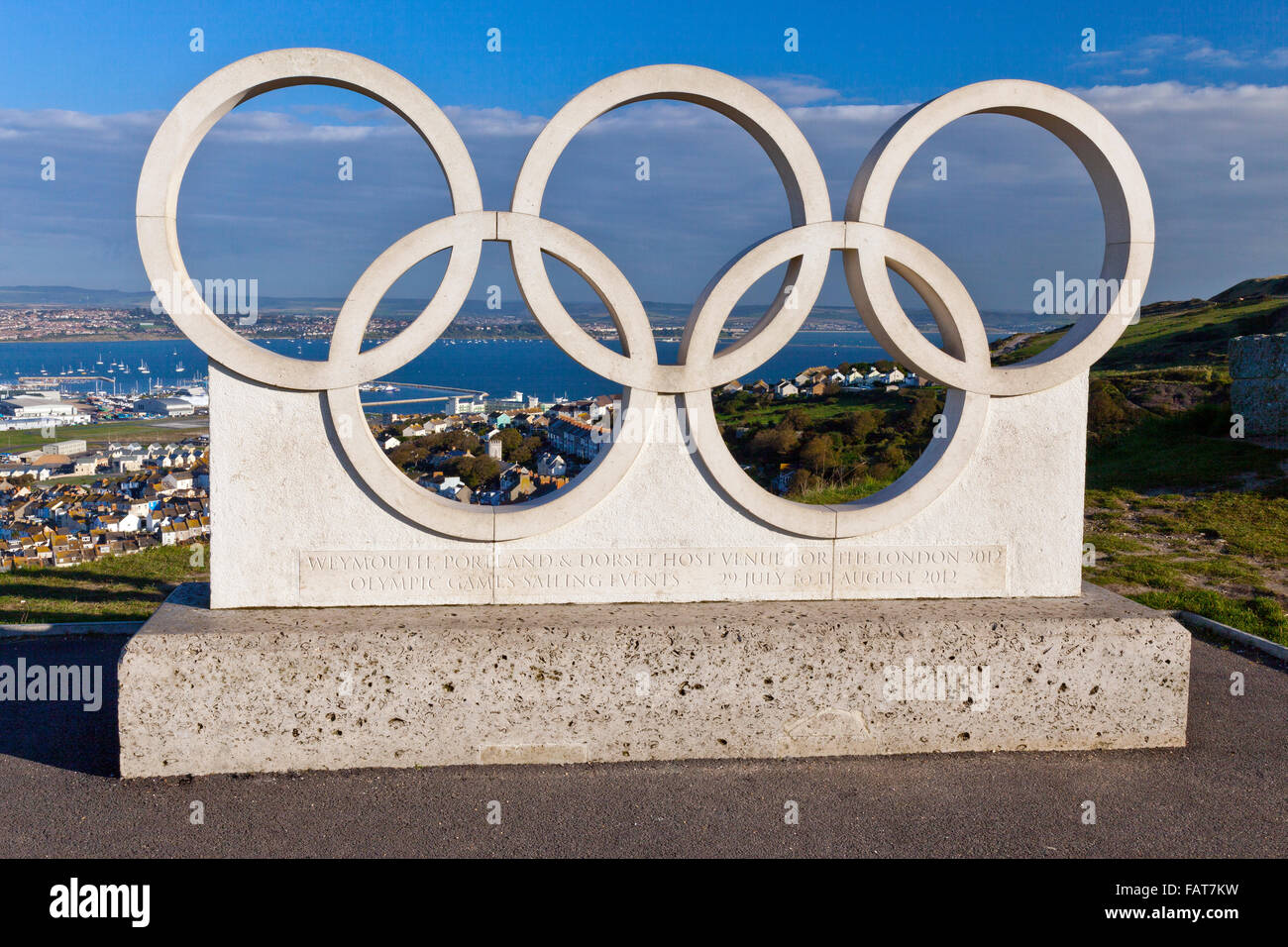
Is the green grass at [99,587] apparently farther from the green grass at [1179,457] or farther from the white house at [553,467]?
the green grass at [1179,457]

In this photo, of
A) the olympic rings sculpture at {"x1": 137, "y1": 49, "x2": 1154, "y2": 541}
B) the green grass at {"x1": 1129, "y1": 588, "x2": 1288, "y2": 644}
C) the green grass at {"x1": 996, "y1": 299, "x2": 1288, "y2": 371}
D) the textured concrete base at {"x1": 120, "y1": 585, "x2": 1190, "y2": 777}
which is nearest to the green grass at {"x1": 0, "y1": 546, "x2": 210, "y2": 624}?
the textured concrete base at {"x1": 120, "y1": 585, "x2": 1190, "y2": 777}

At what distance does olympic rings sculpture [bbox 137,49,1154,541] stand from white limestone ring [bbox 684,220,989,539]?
1 cm

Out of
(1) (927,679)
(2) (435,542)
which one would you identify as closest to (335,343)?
(2) (435,542)

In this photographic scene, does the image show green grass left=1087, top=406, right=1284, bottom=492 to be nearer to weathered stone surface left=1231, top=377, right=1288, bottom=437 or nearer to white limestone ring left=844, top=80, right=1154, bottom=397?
weathered stone surface left=1231, top=377, right=1288, bottom=437

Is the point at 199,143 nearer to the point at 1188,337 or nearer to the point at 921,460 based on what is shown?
the point at 921,460

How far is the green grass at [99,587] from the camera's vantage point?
8.75 metres

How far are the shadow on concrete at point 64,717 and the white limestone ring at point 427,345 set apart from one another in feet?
7.58

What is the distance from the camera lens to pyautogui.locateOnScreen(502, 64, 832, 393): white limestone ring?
5.95 metres

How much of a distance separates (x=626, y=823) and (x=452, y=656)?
→ 4.56 feet

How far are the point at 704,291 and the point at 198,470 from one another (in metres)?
12.7

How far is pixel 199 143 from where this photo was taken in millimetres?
5891

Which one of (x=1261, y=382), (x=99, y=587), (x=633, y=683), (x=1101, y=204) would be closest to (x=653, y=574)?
(x=633, y=683)
